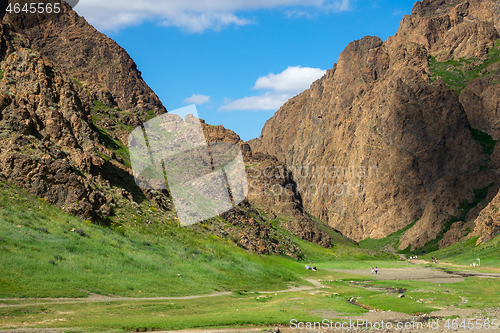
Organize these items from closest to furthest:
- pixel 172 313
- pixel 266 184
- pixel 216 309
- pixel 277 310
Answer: pixel 172 313, pixel 277 310, pixel 216 309, pixel 266 184

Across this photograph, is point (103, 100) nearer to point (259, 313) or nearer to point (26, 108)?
point (26, 108)

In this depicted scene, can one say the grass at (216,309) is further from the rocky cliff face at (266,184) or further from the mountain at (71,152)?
the rocky cliff face at (266,184)

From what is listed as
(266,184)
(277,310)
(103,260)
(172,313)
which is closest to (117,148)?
(103,260)

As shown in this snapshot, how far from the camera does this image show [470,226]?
179 metres

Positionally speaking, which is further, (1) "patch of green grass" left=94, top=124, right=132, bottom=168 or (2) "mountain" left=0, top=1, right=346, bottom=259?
(1) "patch of green grass" left=94, top=124, right=132, bottom=168

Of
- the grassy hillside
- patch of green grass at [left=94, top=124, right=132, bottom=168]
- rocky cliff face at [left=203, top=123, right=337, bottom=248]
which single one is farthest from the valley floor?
rocky cliff face at [left=203, top=123, right=337, bottom=248]

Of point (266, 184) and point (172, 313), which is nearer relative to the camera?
point (172, 313)

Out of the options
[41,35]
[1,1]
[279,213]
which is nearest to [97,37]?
[41,35]

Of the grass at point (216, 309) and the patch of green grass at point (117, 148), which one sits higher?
the patch of green grass at point (117, 148)

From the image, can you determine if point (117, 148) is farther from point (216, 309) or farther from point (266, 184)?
point (266, 184)

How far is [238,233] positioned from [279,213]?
10191 cm

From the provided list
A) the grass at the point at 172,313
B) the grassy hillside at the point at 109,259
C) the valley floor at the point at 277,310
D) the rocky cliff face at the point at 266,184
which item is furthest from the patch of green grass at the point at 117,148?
the rocky cliff face at the point at 266,184

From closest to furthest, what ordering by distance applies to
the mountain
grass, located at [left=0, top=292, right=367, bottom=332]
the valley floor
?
the valley floor
grass, located at [left=0, top=292, right=367, bottom=332]
the mountain

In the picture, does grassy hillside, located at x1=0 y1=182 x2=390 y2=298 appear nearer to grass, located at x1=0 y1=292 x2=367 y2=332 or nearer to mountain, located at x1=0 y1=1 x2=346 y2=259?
mountain, located at x1=0 y1=1 x2=346 y2=259
